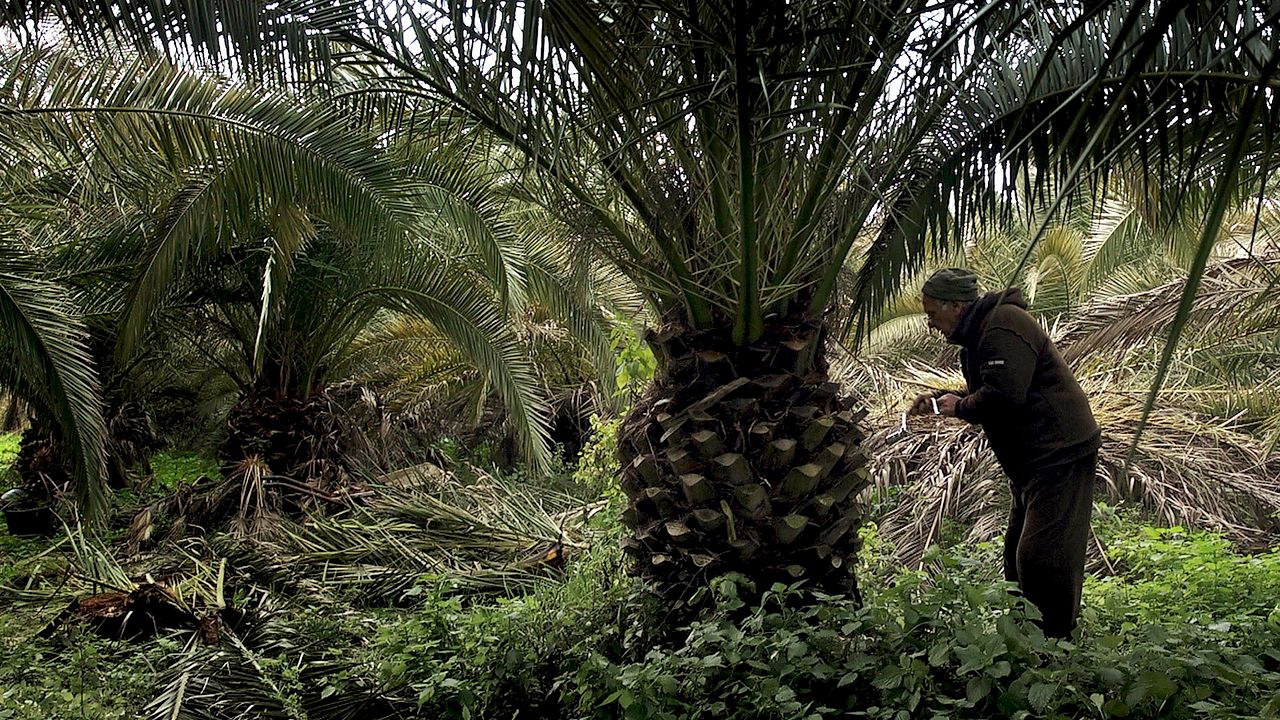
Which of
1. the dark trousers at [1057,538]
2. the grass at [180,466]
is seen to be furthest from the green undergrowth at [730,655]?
the grass at [180,466]

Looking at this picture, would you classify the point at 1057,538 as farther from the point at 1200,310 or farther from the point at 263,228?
the point at 263,228

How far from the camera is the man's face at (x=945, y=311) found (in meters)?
4.87

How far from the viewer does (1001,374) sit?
4.54 m

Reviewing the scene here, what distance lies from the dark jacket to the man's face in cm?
20

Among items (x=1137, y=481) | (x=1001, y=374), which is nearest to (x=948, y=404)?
(x=1001, y=374)

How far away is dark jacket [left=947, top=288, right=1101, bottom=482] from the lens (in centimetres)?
450

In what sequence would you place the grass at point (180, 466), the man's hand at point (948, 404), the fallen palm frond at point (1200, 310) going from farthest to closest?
the grass at point (180, 466) < the fallen palm frond at point (1200, 310) < the man's hand at point (948, 404)

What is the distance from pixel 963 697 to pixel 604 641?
175 cm

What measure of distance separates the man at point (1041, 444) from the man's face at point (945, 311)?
19cm

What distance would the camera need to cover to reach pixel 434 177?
295 inches

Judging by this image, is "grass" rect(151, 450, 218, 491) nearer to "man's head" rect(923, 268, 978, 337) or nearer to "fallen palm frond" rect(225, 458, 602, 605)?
"fallen palm frond" rect(225, 458, 602, 605)

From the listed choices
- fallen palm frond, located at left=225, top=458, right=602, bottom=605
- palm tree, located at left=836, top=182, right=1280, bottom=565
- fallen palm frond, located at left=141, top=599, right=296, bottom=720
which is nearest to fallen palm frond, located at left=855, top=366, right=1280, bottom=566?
palm tree, located at left=836, top=182, right=1280, bottom=565

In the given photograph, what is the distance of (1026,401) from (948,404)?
345mm

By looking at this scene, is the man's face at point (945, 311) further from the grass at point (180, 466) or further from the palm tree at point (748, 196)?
the grass at point (180, 466)
